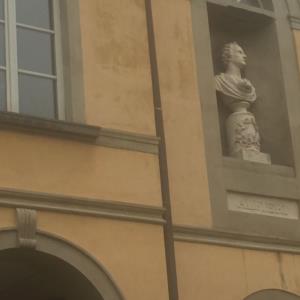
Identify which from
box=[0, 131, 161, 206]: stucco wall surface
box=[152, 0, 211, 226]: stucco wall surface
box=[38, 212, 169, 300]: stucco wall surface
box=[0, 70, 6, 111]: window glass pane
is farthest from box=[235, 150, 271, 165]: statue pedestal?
box=[0, 70, 6, 111]: window glass pane

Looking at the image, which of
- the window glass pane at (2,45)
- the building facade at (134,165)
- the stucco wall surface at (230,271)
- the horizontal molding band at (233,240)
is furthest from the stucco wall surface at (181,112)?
the window glass pane at (2,45)

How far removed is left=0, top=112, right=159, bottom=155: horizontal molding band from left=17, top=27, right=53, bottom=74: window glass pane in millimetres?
895

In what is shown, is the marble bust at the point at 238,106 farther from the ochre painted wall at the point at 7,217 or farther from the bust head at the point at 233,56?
the ochre painted wall at the point at 7,217

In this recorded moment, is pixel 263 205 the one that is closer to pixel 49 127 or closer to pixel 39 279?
pixel 39 279

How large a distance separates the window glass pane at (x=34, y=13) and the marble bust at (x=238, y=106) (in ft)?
8.53

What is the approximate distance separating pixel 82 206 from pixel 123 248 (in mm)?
639

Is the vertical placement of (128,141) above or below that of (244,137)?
below

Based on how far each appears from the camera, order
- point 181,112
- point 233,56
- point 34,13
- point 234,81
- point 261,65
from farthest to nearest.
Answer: point 261,65, point 233,56, point 234,81, point 181,112, point 34,13

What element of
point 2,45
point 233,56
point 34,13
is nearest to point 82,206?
point 2,45

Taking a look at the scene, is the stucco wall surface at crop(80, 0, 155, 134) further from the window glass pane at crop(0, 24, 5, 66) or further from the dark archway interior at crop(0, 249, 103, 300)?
the dark archway interior at crop(0, 249, 103, 300)

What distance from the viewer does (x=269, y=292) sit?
11.8 meters

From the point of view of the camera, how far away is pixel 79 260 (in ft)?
34.1

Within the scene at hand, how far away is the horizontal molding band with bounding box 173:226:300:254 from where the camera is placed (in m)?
11.5

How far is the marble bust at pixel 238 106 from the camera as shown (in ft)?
42.1
